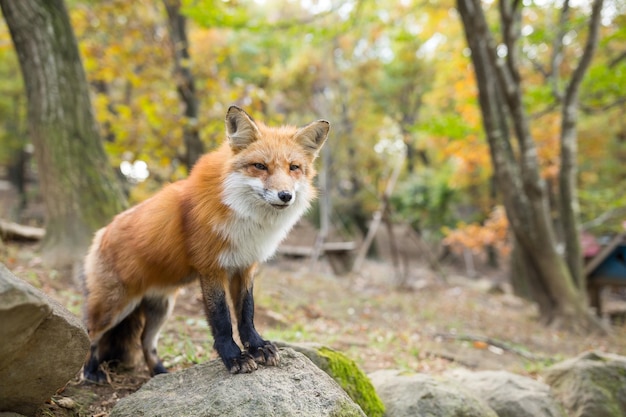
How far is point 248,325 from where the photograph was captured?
301cm

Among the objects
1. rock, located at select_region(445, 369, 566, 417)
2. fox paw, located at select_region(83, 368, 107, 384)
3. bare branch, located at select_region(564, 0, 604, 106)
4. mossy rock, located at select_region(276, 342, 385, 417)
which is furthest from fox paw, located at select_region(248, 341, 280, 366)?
bare branch, located at select_region(564, 0, 604, 106)

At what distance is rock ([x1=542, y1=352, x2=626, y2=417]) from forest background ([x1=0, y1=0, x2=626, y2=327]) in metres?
3.09

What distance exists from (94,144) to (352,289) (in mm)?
6540

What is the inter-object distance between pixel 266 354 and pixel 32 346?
130cm

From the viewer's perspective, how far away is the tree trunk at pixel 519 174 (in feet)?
27.1

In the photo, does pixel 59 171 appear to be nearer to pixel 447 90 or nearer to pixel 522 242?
pixel 522 242

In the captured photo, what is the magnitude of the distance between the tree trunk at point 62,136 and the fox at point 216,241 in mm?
2513

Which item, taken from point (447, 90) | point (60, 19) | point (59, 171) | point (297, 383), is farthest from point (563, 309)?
point (447, 90)

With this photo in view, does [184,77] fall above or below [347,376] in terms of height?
above

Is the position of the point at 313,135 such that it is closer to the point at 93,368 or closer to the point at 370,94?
the point at 93,368

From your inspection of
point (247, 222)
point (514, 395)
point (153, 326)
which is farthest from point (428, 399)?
point (153, 326)

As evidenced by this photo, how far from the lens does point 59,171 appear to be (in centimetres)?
571

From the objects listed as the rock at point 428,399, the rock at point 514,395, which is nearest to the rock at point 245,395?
the rock at point 428,399

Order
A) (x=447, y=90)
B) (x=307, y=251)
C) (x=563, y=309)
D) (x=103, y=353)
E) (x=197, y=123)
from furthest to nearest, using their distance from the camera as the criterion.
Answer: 1. (x=447, y=90)
2. (x=307, y=251)
3. (x=197, y=123)
4. (x=563, y=309)
5. (x=103, y=353)
